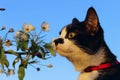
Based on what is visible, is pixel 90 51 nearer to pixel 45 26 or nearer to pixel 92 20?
pixel 92 20

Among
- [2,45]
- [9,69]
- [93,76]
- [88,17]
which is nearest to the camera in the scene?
[2,45]

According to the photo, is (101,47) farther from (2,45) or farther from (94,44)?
(2,45)

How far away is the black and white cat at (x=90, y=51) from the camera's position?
117 inches

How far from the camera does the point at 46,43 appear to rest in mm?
2646

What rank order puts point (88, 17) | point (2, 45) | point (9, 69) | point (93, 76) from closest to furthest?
1. point (2, 45)
2. point (9, 69)
3. point (93, 76)
4. point (88, 17)

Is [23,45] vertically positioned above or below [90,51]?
above

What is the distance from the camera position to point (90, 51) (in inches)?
123

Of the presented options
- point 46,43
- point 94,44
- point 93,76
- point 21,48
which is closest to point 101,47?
point 94,44

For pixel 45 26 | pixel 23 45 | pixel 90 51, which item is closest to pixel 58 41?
pixel 45 26

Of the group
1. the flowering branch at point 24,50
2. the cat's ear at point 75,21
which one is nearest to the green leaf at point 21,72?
the flowering branch at point 24,50

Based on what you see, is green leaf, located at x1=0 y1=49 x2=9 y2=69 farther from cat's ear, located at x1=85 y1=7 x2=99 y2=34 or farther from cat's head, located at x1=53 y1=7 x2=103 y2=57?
cat's ear, located at x1=85 y1=7 x2=99 y2=34

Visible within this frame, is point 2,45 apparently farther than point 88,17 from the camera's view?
No

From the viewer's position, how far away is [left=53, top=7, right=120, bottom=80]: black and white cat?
298 centimetres

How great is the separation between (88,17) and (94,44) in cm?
59
